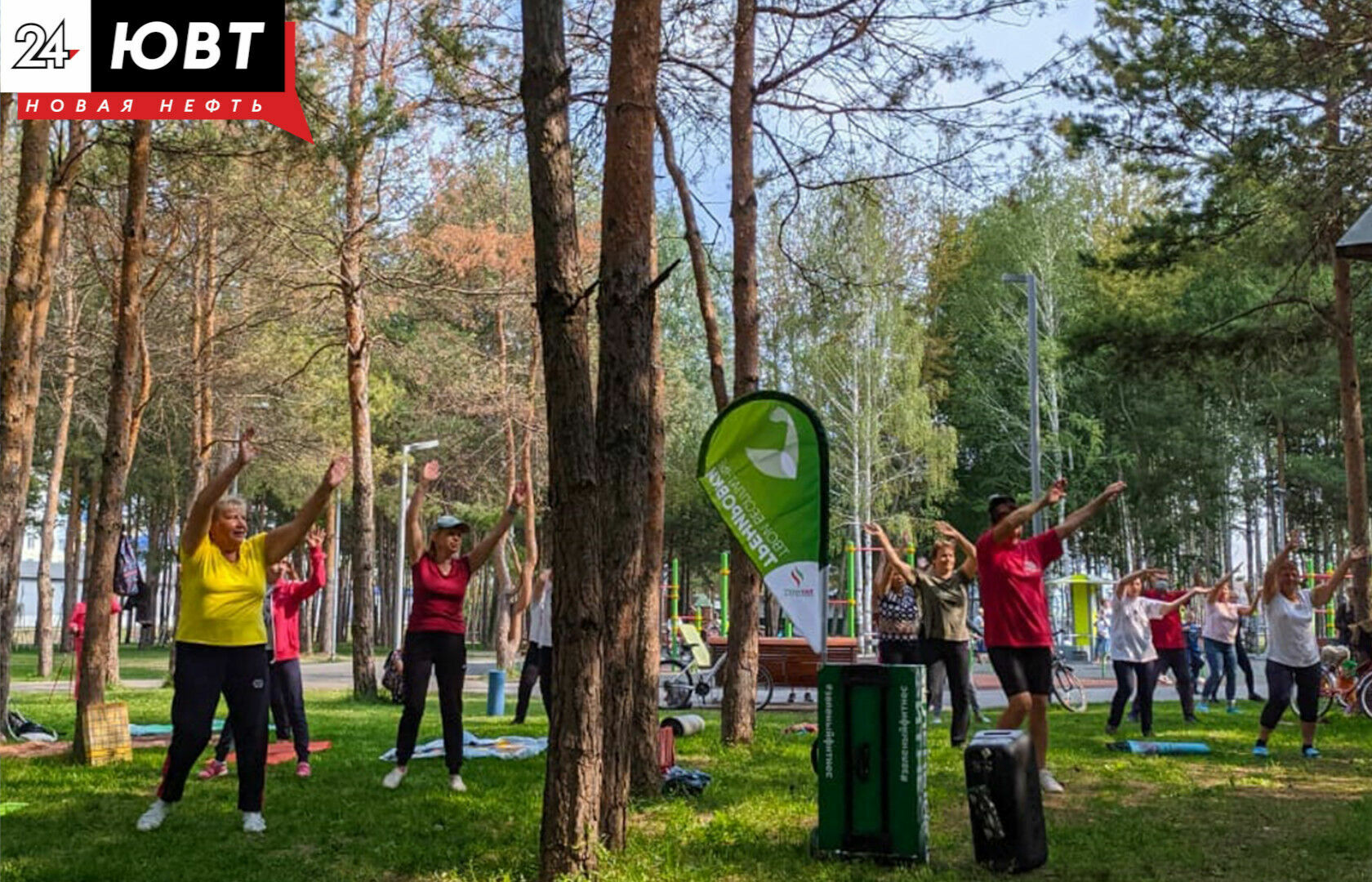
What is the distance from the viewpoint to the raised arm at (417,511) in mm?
7926

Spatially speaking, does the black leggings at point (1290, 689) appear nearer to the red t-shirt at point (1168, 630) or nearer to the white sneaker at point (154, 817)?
the red t-shirt at point (1168, 630)

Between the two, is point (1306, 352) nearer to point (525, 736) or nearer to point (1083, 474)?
point (525, 736)

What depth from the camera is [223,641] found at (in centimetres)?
694

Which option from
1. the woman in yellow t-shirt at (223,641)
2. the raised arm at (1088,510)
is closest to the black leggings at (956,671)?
the raised arm at (1088,510)

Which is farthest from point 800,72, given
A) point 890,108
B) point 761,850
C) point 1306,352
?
point 1306,352

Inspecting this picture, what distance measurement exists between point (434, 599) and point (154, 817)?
6.81ft

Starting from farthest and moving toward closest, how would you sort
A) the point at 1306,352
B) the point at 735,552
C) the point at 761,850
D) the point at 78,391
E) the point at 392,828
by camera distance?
the point at 78,391 → the point at 1306,352 → the point at 735,552 → the point at 392,828 → the point at 761,850

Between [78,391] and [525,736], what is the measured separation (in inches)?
753

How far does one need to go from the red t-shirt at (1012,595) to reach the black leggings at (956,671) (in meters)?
2.99

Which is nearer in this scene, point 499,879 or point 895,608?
point 499,879

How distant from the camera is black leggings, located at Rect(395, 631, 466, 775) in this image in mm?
8266

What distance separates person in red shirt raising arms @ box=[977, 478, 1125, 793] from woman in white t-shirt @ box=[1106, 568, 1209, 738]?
4867 mm

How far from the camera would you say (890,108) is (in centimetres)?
1248

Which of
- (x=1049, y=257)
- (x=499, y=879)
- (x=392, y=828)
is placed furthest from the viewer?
(x=1049, y=257)
